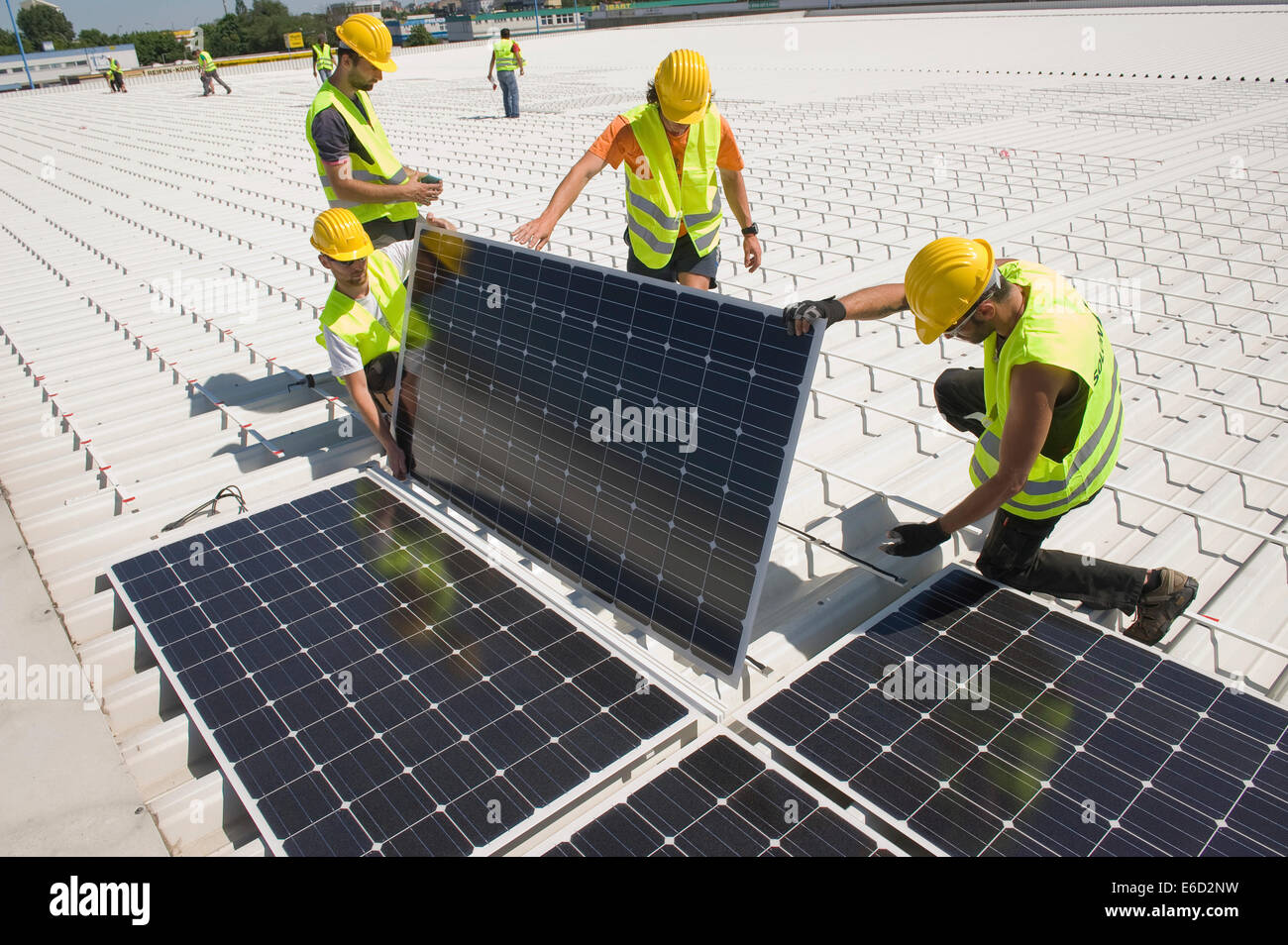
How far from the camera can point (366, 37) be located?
6215mm

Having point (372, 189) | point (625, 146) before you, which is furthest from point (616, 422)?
point (372, 189)

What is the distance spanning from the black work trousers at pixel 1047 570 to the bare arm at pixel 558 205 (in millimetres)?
3238

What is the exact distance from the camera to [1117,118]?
18.0m

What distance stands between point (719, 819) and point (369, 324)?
4.15 metres

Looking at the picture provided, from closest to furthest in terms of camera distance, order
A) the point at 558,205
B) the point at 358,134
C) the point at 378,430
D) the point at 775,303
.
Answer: the point at 378,430 < the point at 558,205 < the point at 358,134 < the point at 775,303

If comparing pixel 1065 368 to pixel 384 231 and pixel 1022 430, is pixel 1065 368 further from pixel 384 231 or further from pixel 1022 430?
pixel 384 231

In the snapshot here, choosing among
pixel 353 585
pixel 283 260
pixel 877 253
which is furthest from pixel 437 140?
pixel 353 585

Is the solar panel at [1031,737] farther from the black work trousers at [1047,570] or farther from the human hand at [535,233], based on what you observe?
the human hand at [535,233]
